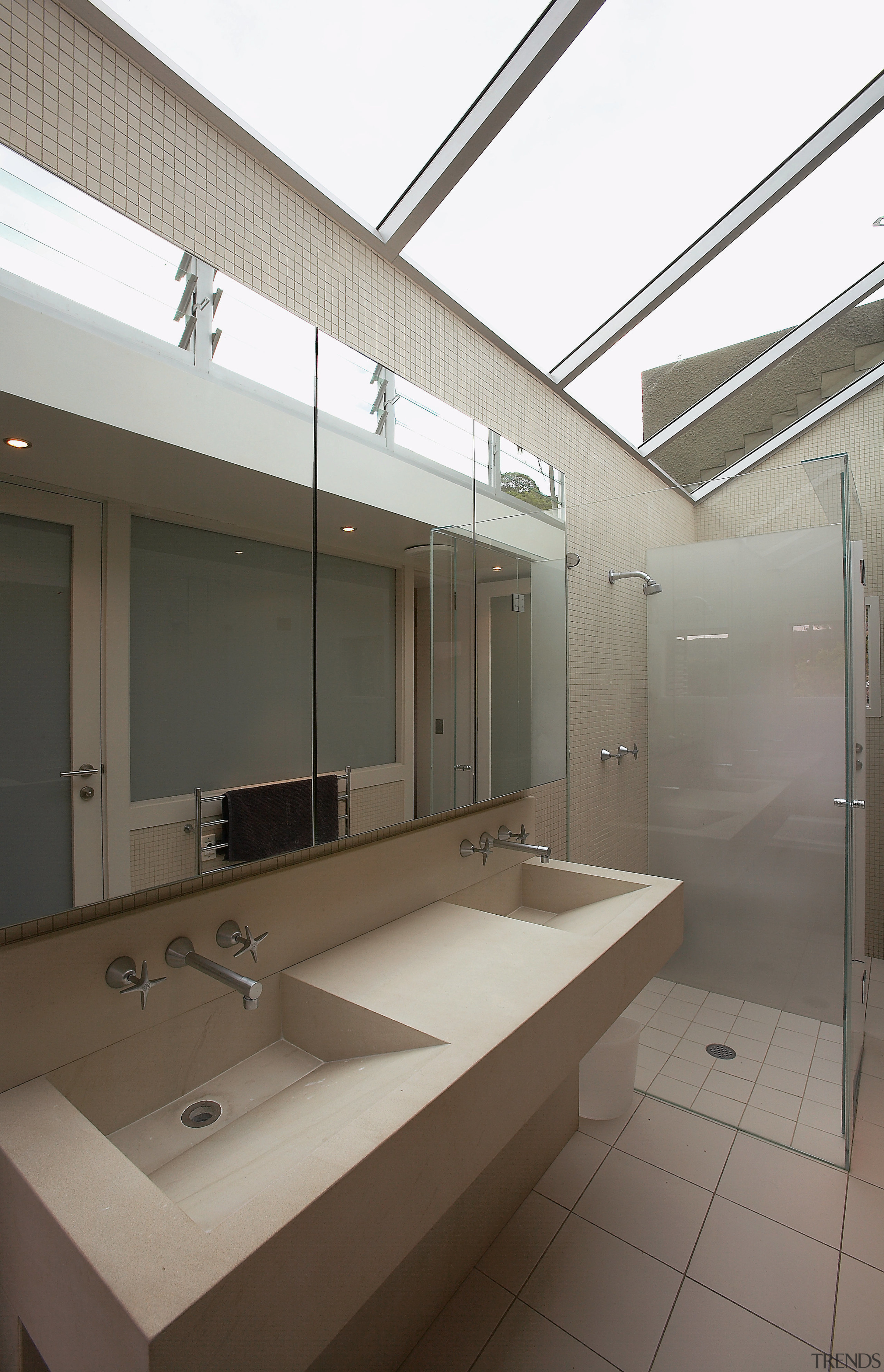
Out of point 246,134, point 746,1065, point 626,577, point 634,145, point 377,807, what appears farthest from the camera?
point 626,577

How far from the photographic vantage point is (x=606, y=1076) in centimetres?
224

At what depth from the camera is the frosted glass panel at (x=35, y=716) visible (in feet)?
3.00

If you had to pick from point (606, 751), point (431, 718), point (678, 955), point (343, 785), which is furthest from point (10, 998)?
point (678, 955)

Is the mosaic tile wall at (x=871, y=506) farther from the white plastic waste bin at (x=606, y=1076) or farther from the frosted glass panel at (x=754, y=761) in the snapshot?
the white plastic waste bin at (x=606, y=1076)

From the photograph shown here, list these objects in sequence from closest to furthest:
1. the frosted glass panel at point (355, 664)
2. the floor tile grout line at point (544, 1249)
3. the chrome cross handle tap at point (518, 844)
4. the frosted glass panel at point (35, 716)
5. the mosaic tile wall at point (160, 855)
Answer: the frosted glass panel at point (35, 716) < the mosaic tile wall at point (160, 855) < the frosted glass panel at point (355, 664) < the floor tile grout line at point (544, 1249) < the chrome cross handle tap at point (518, 844)

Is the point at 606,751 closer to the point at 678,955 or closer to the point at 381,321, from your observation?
the point at 678,955

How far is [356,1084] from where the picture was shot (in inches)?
43.8

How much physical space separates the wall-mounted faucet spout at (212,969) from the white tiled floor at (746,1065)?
1.56 m

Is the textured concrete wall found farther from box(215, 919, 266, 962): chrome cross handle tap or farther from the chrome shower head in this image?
box(215, 919, 266, 962): chrome cross handle tap

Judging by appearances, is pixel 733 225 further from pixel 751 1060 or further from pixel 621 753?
pixel 751 1060

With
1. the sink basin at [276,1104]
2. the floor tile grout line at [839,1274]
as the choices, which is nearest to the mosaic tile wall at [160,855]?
the sink basin at [276,1104]

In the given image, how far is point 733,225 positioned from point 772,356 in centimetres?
97

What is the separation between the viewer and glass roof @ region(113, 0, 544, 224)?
4.29 ft

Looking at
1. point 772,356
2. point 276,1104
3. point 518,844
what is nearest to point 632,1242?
point 518,844
